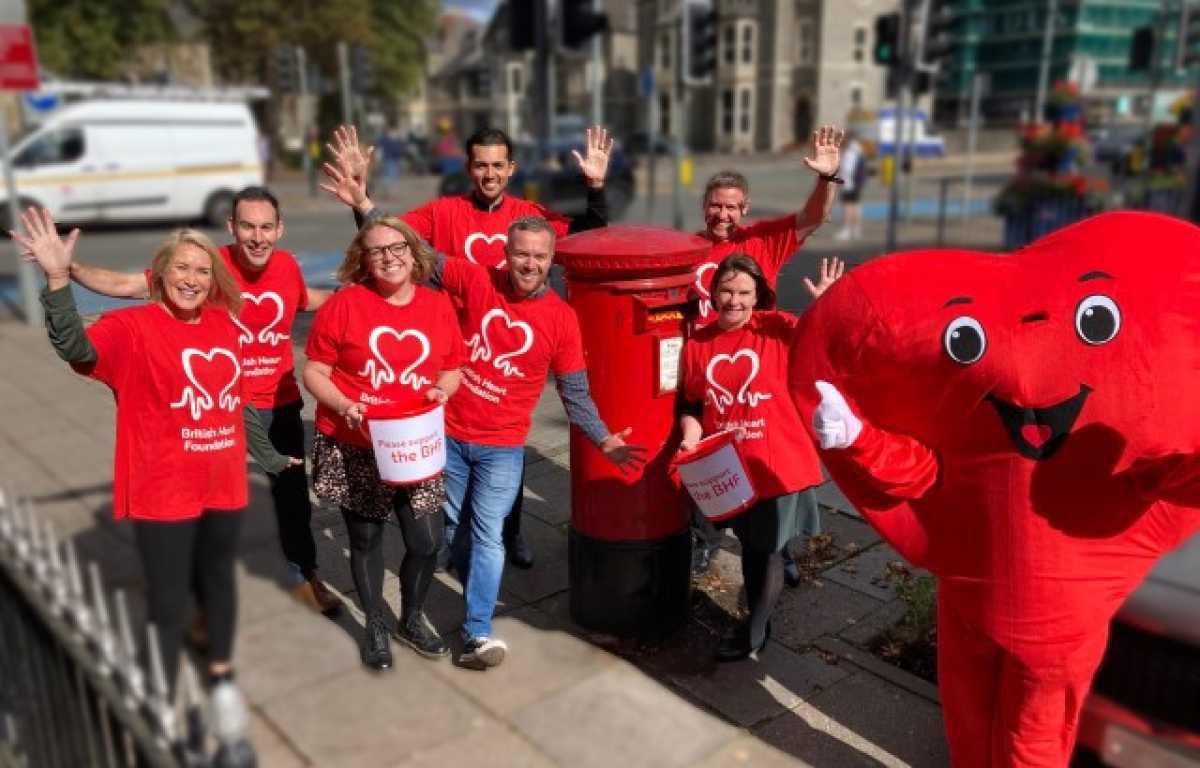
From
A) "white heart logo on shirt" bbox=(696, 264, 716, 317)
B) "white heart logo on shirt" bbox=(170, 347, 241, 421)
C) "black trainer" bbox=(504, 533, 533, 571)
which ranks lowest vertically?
"black trainer" bbox=(504, 533, 533, 571)

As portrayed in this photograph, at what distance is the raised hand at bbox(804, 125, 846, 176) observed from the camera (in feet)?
12.2

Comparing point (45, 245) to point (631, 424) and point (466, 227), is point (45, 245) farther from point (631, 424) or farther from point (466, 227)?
point (466, 227)

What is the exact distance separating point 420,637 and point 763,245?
2.01 metres

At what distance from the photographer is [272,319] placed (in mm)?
2680

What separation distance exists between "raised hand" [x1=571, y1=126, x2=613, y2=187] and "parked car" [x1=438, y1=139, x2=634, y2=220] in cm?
755

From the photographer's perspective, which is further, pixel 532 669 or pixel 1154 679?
pixel 532 669

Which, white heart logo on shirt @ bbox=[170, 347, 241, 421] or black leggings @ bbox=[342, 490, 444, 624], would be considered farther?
black leggings @ bbox=[342, 490, 444, 624]

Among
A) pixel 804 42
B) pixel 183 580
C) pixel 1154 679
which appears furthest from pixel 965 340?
pixel 804 42

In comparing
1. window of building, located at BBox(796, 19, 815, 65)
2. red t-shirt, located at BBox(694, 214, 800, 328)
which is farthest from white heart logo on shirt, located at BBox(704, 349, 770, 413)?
window of building, located at BBox(796, 19, 815, 65)

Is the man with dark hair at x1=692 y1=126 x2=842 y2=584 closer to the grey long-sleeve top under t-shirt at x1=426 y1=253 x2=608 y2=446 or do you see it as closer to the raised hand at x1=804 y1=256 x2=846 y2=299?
the raised hand at x1=804 y1=256 x2=846 y2=299

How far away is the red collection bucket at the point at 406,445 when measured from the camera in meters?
2.54

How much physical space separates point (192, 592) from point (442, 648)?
7.38 feet

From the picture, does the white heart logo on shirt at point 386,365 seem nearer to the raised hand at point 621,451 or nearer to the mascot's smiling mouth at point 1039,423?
the raised hand at point 621,451

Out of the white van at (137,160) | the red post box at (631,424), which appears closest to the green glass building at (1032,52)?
Result: the white van at (137,160)
